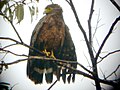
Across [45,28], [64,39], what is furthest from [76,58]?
[45,28]

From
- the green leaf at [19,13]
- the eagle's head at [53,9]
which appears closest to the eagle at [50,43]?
the eagle's head at [53,9]

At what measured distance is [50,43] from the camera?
127 centimetres

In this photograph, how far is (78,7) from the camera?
1324 millimetres

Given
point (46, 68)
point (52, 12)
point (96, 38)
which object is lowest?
point (46, 68)

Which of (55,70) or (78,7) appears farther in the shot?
(78,7)

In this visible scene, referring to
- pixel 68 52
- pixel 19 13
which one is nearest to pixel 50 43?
pixel 68 52

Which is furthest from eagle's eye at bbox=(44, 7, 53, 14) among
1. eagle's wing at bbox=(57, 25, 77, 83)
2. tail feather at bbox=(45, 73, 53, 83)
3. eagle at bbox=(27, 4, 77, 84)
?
tail feather at bbox=(45, 73, 53, 83)

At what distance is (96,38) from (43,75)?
1.10 ft

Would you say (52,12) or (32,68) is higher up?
(52,12)

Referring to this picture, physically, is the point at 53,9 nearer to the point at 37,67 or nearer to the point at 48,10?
the point at 48,10

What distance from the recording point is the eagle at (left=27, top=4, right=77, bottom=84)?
124cm

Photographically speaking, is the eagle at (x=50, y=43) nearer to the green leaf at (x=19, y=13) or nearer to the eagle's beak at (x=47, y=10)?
the eagle's beak at (x=47, y=10)

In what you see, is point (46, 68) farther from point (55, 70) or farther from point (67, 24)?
point (67, 24)

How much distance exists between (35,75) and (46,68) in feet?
0.22
